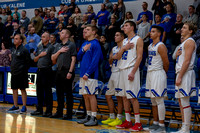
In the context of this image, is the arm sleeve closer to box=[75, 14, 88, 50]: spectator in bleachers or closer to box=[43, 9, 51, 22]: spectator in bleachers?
box=[75, 14, 88, 50]: spectator in bleachers

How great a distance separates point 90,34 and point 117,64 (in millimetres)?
877

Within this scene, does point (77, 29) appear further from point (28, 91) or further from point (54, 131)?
point (54, 131)

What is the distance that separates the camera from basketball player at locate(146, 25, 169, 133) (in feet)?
18.1

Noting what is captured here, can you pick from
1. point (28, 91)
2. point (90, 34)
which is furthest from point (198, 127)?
point (28, 91)

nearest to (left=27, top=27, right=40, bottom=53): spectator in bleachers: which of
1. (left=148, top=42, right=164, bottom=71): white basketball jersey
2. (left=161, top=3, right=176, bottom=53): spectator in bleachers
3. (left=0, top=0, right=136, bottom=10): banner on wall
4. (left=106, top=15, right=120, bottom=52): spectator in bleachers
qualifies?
(left=106, top=15, right=120, bottom=52): spectator in bleachers

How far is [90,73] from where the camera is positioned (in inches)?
242

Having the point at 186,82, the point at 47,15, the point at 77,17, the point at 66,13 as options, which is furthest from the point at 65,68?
the point at 47,15

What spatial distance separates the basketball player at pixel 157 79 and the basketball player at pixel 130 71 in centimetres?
24

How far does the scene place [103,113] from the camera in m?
7.95

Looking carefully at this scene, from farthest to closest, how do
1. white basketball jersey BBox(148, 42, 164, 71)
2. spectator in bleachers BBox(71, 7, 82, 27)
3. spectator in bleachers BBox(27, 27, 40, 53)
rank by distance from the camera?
1. spectator in bleachers BBox(71, 7, 82, 27)
2. spectator in bleachers BBox(27, 27, 40, 53)
3. white basketball jersey BBox(148, 42, 164, 71)

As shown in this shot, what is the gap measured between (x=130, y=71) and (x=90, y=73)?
0.86m

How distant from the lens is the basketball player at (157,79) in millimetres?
5504

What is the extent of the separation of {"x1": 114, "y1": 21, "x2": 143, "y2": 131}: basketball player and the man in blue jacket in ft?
1.63

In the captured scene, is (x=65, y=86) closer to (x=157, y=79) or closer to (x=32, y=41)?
(x=157, y=79)
